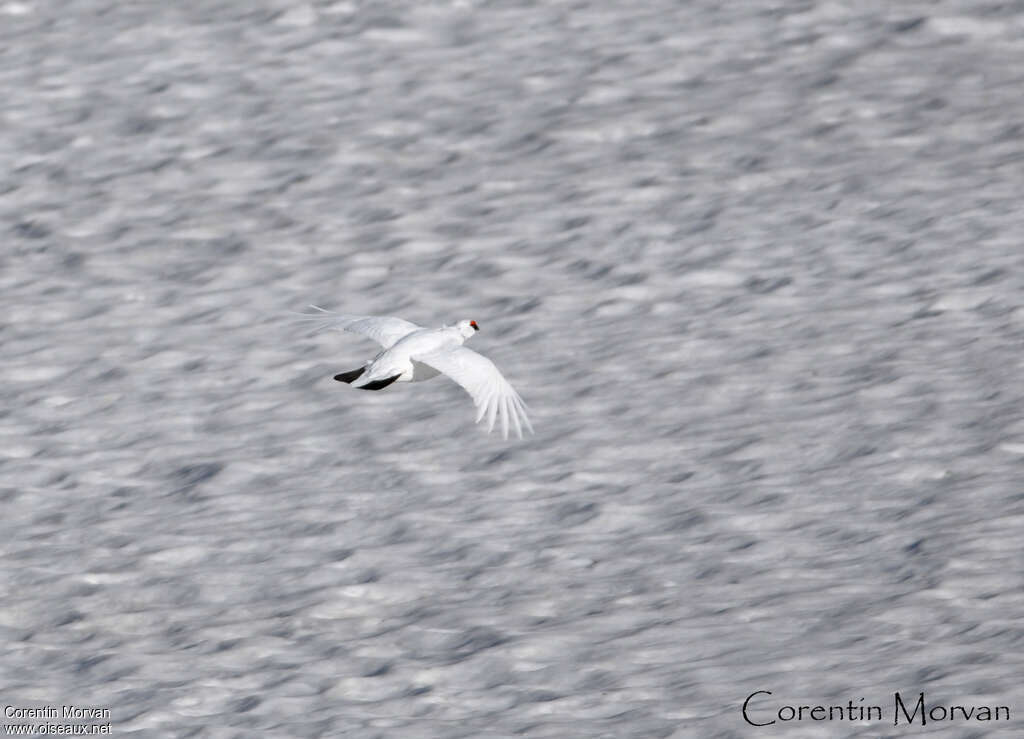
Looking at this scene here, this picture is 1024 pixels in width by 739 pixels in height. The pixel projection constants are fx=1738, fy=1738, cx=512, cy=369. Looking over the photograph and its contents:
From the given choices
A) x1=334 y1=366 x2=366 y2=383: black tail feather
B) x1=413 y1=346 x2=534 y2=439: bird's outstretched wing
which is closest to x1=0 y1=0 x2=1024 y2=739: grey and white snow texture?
x1=334 y1=366 x2=366 y2=383: black tail feather

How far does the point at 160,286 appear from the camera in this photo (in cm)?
922

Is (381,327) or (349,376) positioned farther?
(381,327)

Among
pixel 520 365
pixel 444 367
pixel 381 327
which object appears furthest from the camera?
pixel 520 365

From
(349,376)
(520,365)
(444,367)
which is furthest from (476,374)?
(520,365)

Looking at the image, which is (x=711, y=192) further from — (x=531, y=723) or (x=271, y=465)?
(x=531, y=723)

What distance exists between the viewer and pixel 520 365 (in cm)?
838

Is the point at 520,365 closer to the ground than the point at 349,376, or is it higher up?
closer to the ground

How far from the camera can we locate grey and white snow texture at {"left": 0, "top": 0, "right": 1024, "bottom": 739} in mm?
6105

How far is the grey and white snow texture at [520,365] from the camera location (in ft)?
20.0

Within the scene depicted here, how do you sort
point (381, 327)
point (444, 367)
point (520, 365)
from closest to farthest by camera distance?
point (444, 367) → point (381, 327) → point (520, 365)

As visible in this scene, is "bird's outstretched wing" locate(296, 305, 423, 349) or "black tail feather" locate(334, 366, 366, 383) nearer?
"black tail feather" locate(334, 366, 366, 383)

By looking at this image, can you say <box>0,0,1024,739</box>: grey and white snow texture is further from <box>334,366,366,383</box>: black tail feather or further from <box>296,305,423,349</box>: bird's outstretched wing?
<box>296,305,423,349</box>: bird's outstretched wing

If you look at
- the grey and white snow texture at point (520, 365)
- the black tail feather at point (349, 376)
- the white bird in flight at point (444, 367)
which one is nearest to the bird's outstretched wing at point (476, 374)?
the white bird in flight at point (444, 367)

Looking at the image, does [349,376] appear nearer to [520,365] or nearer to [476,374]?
[476,374]
